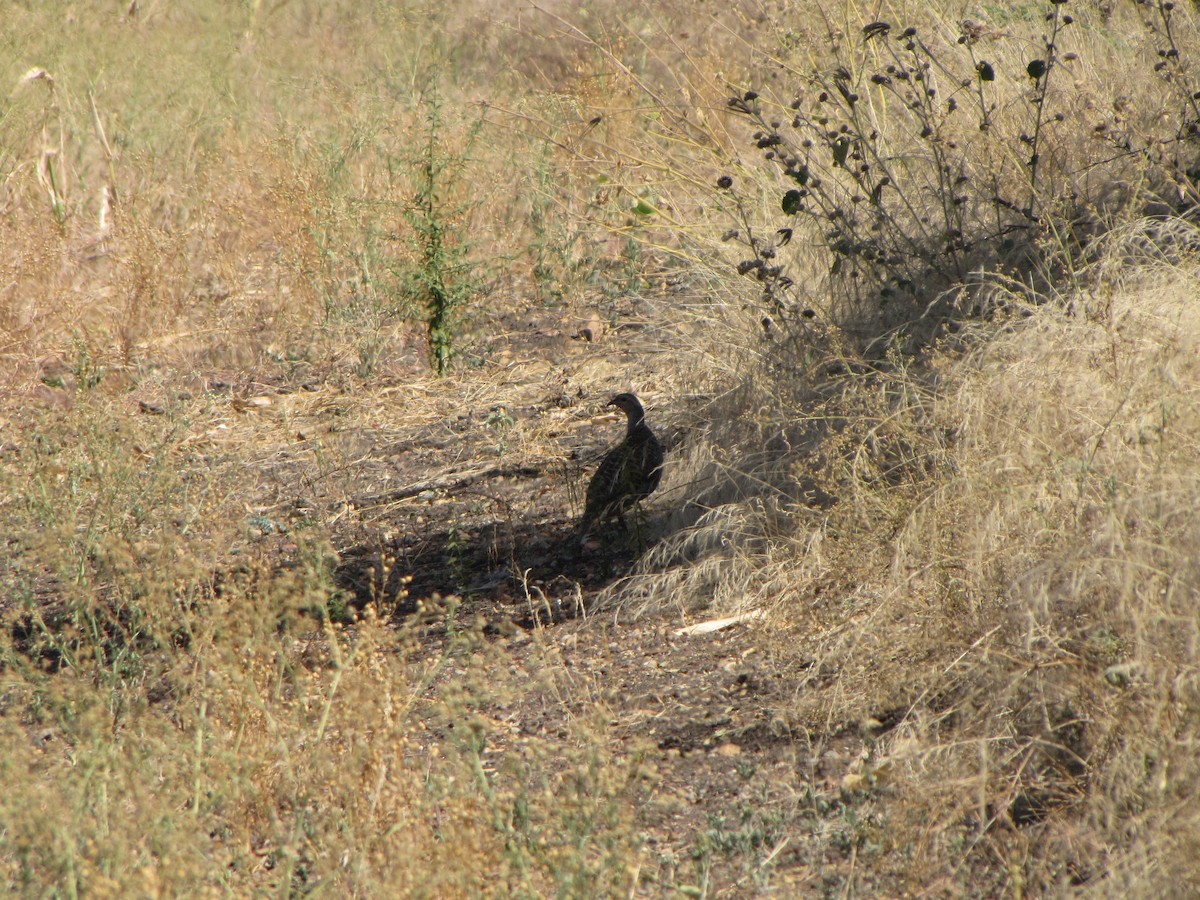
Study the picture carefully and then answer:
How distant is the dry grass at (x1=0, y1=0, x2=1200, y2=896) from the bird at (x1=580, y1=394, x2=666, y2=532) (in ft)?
0.70

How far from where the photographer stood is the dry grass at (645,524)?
2582 millimetres

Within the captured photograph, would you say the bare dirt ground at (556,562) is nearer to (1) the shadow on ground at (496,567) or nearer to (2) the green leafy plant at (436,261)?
(1) the shadow on ground at (496,567)

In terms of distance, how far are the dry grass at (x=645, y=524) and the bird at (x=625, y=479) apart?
21 cm

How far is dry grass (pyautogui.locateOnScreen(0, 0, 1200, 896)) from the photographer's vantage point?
2582 millimetres

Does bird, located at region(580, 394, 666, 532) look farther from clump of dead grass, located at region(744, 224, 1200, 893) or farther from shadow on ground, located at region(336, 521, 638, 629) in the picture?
clump of dead grass, located at region(744, 224, 1200, 893)

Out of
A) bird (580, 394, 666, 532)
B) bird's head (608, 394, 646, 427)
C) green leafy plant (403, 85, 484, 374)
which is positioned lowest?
bird (580, 394, 666, 532)

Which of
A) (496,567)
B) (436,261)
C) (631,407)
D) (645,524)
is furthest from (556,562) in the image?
(436,261)

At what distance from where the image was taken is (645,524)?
4.50 metres

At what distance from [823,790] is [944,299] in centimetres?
213

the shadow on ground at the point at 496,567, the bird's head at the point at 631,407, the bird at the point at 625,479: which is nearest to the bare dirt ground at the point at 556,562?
the shadow on ground at the point at 496,567

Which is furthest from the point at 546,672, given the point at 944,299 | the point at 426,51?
the point at 426,51

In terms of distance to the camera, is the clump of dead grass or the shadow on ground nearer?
the clump of dead grass

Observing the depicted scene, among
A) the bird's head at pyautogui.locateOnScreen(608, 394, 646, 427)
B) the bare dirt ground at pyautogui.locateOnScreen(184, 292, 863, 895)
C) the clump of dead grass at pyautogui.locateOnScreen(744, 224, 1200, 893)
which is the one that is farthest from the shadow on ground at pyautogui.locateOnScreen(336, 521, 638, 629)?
the clump of dead grass at pyautogui.locateOnScreen(744, 224, 1200, 893)

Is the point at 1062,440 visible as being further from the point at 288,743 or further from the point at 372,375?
the point at 372,375
